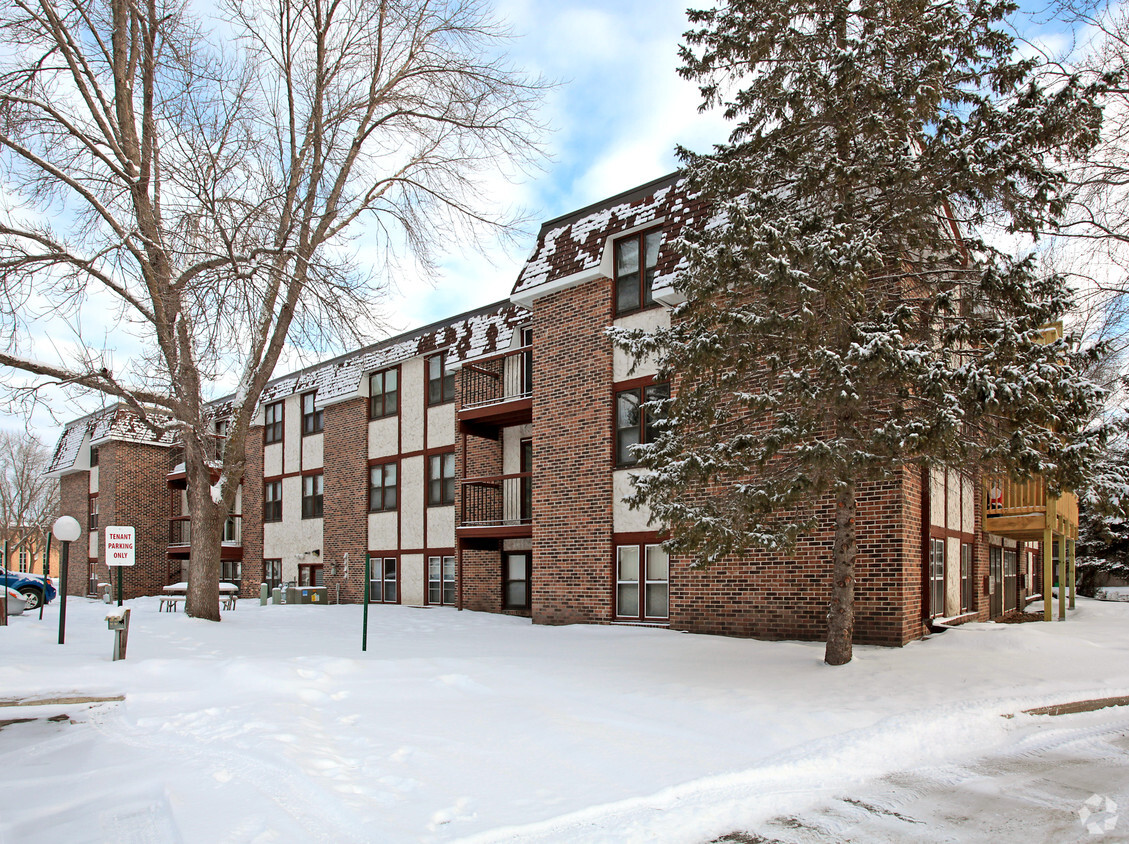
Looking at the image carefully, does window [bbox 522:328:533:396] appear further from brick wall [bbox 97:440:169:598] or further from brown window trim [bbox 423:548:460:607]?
brick wall [bbox 97:440:169:598]

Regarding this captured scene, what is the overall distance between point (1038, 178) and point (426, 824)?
8.98m

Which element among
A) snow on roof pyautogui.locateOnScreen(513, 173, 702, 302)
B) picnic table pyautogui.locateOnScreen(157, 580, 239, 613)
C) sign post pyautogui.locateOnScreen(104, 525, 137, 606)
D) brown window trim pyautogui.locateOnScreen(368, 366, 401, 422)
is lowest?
picnic table pyautogui.locateOnScreen(157, 580, 239, 613)

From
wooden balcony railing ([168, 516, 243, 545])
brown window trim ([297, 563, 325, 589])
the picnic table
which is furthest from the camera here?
wooden balcony railing ([168, 516, 243, 545])

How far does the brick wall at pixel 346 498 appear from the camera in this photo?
997 inches

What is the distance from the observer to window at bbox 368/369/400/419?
24828 millimetres

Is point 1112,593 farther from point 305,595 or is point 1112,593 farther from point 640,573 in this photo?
point 305,595

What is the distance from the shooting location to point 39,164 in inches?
509

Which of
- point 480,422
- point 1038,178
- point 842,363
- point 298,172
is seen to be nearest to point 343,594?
point 480,422

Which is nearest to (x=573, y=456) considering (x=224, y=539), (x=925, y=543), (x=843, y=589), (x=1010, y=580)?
(x=925, y=543)

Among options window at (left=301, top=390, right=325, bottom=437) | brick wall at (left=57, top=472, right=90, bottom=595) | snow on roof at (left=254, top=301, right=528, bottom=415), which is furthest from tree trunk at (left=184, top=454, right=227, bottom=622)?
brick wall at (left=57, top=472, right=90, bottom=595)

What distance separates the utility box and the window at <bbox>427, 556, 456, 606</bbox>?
14.5ft

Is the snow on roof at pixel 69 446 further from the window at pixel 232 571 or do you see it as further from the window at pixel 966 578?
the window at pixel 966 578

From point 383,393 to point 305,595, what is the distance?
22.7ft

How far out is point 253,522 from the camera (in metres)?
31.0
